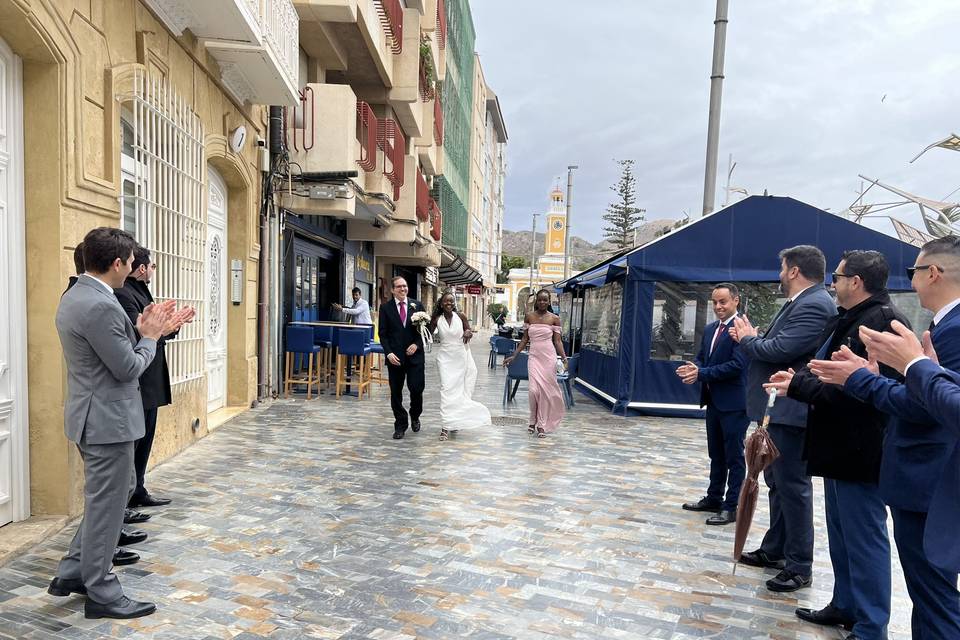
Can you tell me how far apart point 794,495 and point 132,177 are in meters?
5.90

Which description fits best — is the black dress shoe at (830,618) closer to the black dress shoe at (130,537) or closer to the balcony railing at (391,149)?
the black dress shoe at (130,537)

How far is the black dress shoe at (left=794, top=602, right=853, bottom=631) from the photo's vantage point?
11.2 feet

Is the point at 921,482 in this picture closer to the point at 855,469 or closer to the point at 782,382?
the point at 855,469

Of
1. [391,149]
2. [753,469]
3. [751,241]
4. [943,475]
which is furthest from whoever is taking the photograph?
[391,149]

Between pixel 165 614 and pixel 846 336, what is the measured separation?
3773mm

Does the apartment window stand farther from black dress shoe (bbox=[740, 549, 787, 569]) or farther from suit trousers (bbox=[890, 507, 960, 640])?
suit trousers (bbox=[890, 507, 960, 640])

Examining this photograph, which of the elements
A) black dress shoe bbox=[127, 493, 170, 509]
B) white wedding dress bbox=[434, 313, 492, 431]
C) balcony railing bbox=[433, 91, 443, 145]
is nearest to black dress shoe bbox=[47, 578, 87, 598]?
black dress shoe bbox=[127, 493, 170, 509]

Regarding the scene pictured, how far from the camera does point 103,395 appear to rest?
10.2 feet

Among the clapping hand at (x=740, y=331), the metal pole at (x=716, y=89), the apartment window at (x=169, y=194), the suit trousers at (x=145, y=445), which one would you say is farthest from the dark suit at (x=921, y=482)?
the metal pole at (x=716, y=89)

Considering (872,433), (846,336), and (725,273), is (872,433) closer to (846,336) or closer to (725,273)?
(846,336)

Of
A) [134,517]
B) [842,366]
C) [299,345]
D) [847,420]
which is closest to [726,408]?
[847,420]

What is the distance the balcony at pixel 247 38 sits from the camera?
6.27m

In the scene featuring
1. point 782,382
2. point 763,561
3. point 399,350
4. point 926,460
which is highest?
point 782,382

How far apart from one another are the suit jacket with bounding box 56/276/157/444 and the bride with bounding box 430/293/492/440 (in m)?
5.06
